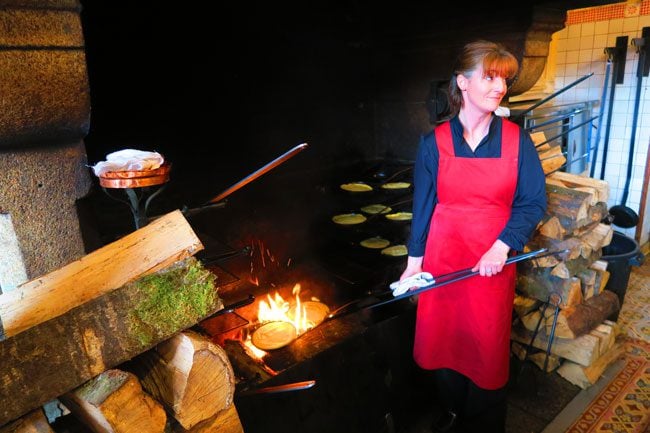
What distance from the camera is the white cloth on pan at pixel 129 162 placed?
1625 mm

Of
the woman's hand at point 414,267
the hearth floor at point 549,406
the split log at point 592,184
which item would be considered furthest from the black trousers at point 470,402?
the split log at point 592,184

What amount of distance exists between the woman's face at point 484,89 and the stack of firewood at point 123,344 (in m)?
1.59

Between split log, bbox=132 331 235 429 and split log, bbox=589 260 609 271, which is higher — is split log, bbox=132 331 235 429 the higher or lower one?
the higher one

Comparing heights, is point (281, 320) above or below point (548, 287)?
above

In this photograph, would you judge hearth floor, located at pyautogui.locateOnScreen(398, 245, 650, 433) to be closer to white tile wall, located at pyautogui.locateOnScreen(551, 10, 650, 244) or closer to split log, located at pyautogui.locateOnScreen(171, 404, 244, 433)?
split log, located at pyautogui.locateOnScreen(171, 404, 244, 433)

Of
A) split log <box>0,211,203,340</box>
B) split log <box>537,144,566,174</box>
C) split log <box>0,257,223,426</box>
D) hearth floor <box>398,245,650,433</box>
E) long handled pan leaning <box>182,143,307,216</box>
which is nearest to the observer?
split log <box>0,257,223,426</box>

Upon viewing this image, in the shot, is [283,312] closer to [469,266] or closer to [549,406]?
[469,266]

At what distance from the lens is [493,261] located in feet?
7.49

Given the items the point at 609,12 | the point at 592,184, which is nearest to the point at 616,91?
the point at 609,12

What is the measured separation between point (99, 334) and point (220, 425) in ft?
1.95

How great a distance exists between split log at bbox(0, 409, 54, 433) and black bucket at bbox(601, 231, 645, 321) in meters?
4.01

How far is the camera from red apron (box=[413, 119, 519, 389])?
2354mm

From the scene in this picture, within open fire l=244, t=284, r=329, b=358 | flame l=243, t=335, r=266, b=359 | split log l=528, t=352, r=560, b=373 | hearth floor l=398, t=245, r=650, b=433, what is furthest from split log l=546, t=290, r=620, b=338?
flame l=243, t=335, r=266, b=359

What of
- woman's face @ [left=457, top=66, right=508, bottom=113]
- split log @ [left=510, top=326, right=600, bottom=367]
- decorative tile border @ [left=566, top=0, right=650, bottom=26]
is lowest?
split log @ [left=510, top=326, right=600, bottom=367]
